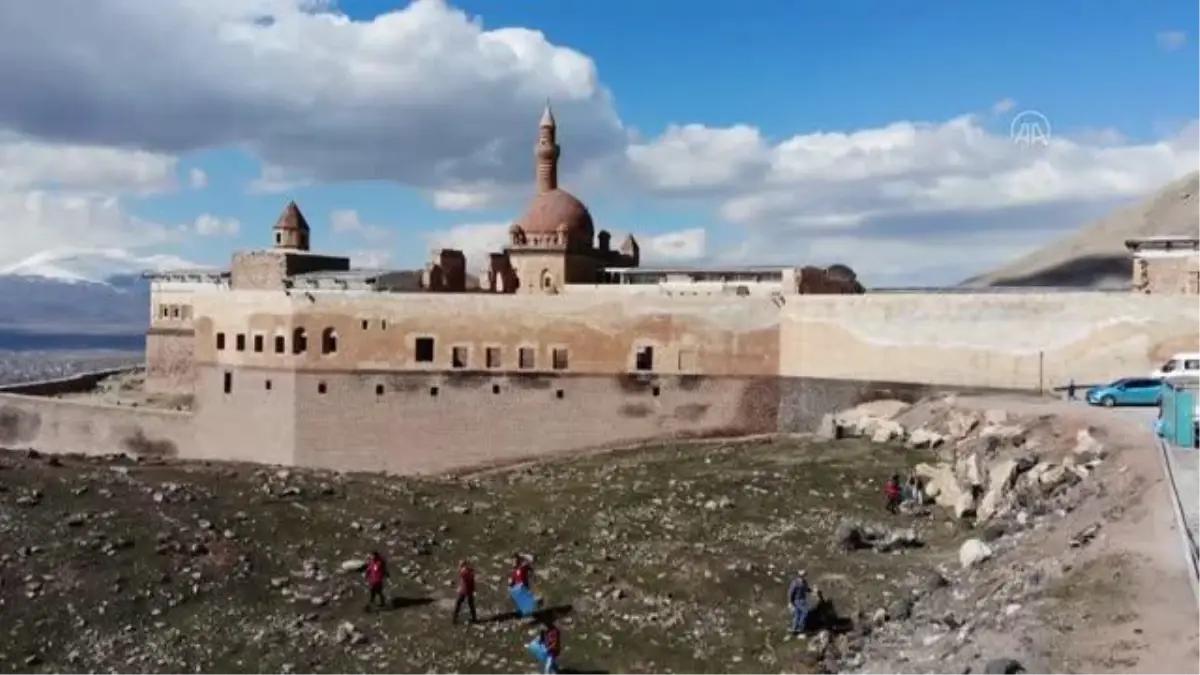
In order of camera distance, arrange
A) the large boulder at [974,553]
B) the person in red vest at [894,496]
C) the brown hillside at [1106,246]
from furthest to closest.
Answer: the brown hillside at [1106,246], the person in red vest at [894,496], the large boulder at [974,553]

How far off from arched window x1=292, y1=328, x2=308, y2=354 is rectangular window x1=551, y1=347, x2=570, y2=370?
608cm

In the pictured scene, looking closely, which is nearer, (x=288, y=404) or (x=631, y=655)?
(x=631, y=655)

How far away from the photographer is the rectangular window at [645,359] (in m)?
29.0

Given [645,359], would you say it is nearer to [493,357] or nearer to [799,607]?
[493,357]

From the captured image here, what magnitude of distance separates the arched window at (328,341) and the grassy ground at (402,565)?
7.80m

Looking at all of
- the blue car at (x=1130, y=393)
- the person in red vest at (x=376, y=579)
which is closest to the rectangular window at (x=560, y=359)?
the blue car at (x=1130, y=393)

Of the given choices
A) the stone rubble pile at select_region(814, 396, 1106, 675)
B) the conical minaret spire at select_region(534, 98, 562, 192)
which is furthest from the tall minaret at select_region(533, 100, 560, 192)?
the stone rubble pile at select_region(814, 396, 1106, 675)

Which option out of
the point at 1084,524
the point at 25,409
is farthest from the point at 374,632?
the point at 25,409

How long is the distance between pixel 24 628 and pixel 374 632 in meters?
4.06

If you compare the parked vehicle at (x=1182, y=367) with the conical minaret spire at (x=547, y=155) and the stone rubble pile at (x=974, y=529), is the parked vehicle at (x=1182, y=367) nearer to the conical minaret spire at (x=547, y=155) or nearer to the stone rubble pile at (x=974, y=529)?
the stone rubble pile at (x=974, y=529)

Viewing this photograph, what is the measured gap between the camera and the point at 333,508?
19281 mm

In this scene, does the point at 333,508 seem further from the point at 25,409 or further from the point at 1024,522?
the point at 25,409

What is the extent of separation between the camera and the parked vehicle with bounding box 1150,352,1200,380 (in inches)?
Result: 894

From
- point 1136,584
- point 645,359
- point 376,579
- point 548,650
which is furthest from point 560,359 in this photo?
point 1136,584
